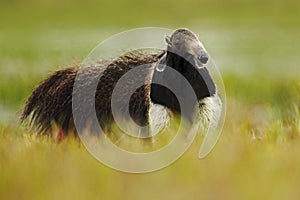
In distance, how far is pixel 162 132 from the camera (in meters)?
3.41

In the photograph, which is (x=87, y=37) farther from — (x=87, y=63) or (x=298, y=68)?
(x=87, y=63)

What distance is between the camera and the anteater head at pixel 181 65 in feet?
12.2

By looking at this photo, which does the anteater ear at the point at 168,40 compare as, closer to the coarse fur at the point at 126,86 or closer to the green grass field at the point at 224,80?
the coarse fur at the point at 126,86

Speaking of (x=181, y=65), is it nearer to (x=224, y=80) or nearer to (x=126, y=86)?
(x=126, y=86)

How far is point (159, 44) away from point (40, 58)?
80 centimetres

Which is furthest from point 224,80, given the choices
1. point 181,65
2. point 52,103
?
point 181,65

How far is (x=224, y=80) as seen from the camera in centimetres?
562

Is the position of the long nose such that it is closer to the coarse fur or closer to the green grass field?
the coarse fur

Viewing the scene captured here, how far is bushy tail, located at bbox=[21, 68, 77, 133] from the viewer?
3959 millimetres

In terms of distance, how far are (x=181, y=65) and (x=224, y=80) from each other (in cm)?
188

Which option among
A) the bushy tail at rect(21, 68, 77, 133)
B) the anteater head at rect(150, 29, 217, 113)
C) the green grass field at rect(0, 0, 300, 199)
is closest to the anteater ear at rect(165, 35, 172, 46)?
the anteater head at rect(150, 29, 217, 113)

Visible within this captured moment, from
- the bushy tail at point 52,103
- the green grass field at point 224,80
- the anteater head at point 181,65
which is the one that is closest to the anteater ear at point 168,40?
the anteater head at point 181,65

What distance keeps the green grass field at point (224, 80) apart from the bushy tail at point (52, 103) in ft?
0.27

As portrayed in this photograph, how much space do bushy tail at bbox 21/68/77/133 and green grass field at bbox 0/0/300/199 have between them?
3.2 inches
